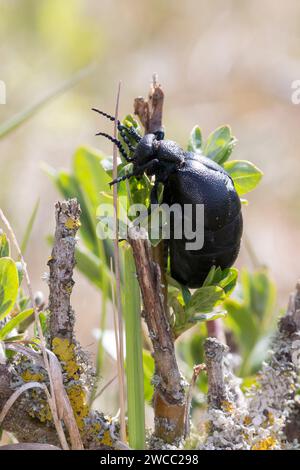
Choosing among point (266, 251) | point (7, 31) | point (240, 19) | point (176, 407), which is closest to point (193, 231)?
point (176, 407)

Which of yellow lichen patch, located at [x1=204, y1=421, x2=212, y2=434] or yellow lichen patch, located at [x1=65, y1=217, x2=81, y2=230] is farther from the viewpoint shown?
yellow lichen patch, located at [x1=204, y1=421, x2=212, y2=434]

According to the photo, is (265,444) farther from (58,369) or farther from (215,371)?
(58,369)

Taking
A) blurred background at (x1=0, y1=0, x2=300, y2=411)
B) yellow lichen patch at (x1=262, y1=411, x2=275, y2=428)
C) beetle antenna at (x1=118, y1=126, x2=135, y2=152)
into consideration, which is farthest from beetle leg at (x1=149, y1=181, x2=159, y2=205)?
blurred background at (x1=0, y1=0, x2=300, y2=411)

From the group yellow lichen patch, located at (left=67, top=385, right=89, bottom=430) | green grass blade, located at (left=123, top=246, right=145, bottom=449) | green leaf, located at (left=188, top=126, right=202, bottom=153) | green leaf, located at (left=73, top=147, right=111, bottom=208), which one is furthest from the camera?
green leaf, located at (left=73, top=147, right=111, bottom=208)

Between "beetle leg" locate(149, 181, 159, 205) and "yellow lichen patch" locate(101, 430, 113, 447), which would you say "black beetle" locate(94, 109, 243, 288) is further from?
"yellow lichen patch" locate(101, 430, 113, 447)

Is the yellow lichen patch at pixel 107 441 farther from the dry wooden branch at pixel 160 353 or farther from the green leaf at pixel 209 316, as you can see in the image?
the green leaf at pixel 209 316

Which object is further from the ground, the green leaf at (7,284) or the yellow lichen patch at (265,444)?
the green leaf at (7,284)

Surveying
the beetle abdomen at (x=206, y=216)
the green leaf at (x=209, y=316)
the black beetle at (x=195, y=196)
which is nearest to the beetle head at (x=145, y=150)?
the black beetle at (x=195, y=196)
